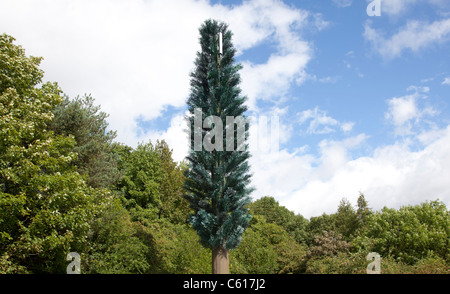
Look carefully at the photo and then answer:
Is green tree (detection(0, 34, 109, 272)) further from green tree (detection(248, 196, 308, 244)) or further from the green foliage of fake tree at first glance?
green tree (detection(248, 196, 308, 244))

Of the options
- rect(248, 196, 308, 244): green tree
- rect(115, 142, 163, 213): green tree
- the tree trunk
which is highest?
rect(115, 142, 163, 213): green tree

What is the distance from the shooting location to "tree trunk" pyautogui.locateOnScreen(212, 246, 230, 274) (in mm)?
12721

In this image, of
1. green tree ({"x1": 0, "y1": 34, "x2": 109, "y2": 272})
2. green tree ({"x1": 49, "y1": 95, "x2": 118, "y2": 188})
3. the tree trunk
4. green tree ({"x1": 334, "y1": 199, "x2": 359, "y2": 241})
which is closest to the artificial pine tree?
the tree trunk

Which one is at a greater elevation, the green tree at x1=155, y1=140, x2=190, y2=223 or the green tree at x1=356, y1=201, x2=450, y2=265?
the green tree at x1=155, y1=140, x2=190, y2=223

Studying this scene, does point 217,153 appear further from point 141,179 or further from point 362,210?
point 362,210

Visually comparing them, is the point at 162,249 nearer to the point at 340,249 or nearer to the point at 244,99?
the point at 340,249

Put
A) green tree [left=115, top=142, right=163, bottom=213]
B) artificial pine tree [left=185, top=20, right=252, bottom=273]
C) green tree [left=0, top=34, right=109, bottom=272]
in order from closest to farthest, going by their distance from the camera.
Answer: green tree [left=0, top=34, right=109, bottom=272] < artificial pine tree [left=185, top=20, right=252, bottom=273] < green tree [left=115, top=142, right=163, bottom=213]

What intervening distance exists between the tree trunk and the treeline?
5585mm

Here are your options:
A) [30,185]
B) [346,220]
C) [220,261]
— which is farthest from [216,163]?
[346,220]

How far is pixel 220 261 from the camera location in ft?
42.3

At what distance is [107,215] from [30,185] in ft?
24.9

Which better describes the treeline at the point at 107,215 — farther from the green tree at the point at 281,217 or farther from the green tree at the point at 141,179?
the green tree at the point at 281,217
